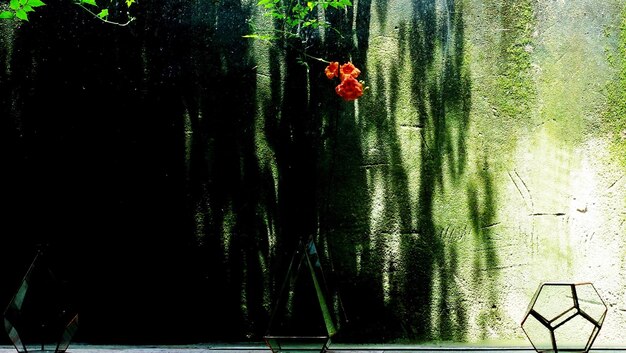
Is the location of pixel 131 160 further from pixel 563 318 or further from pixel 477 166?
pixel 563 318

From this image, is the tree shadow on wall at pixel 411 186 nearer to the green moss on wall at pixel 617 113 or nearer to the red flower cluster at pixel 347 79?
the red flower cluster at pixel 347 79

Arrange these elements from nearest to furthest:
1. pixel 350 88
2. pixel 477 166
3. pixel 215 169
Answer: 1. pixel 350 88
2. pixel 477 166
3. pixel 215 169

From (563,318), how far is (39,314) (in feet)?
7.05

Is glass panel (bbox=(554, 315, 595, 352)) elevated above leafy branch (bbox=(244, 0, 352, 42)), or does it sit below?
below

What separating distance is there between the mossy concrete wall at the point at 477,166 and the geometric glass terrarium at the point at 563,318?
622 mm

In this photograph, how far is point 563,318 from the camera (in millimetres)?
2803

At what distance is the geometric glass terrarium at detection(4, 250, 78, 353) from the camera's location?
9.60 ft

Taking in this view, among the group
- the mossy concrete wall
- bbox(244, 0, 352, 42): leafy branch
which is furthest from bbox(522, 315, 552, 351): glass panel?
bbox(244, 0, 352, 42): leafy branch

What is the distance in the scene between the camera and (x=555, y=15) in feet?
11.7

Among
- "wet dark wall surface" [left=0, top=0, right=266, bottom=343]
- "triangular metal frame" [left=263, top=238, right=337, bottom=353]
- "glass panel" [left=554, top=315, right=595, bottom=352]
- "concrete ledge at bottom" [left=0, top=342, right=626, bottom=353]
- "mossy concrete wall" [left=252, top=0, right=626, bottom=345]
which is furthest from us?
"wet dark wall surface" [left=0, top=0, right=266, bottom=343]

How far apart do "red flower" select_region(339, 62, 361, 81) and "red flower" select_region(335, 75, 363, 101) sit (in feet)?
0.08

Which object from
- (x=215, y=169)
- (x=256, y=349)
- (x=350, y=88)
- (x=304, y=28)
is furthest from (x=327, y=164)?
(x=256, y=349)

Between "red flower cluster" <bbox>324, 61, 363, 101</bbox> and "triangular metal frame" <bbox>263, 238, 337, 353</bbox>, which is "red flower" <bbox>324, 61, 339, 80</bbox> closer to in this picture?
"red flower cluster" <bbox>324, 61, 363, 101</bbox>

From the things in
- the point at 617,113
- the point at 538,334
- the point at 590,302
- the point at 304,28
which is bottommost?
the point at 538,334
